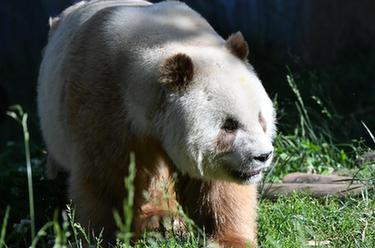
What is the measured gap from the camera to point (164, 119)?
528 cm

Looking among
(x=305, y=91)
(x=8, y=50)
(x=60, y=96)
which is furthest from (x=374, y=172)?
(x=8, y=50)

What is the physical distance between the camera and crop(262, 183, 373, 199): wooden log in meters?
6.17

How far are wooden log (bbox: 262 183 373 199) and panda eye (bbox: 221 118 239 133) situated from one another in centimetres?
132

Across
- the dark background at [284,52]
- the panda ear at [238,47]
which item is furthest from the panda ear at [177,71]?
the dark background at [284,52]

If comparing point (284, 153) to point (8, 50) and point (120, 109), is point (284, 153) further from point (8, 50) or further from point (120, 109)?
point (8, 50)

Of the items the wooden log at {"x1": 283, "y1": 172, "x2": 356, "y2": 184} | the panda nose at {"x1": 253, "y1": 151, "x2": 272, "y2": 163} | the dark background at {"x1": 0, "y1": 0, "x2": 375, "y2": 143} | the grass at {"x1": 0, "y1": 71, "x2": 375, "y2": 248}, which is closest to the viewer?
the grass at {"x1": 0, "y1": 71, "x2": 375, "y2": 248}

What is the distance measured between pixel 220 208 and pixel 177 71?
39.4 inches

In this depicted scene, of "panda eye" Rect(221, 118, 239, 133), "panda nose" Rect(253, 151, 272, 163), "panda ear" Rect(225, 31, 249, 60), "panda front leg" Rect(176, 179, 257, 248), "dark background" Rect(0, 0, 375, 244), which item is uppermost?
"panda ear" Rect(225, 31, 249, 60)

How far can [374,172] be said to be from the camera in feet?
19.0

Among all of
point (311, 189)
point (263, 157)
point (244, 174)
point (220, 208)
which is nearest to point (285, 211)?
point (220, 208)

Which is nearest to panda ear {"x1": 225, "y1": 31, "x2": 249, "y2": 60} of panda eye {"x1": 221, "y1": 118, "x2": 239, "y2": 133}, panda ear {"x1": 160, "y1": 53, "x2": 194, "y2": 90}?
panda ear {"x1": 160, "y1": 53, "x2": 194, "y2": 90}

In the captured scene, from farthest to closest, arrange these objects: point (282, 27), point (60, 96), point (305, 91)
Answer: point (282, 27) < point (305, 91) < point (60, 96)

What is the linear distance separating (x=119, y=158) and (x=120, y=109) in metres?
0.30

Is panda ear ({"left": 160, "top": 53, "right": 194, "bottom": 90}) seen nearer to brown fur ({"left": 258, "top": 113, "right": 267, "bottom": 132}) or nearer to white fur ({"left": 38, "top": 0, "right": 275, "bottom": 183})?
white fur ({"left": 38, "top": 0, "right": 275, "bottom": 183})
